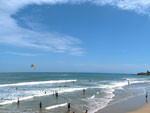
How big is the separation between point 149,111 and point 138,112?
170cm

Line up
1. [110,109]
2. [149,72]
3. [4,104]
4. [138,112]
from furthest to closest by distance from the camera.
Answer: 1. [149,72]
2. [4,104]
3. [110,109]
4. [138,112]

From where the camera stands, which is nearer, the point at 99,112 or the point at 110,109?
the point at 99,112

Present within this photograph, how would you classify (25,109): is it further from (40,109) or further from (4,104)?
(4,104)

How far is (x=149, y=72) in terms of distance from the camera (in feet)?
593

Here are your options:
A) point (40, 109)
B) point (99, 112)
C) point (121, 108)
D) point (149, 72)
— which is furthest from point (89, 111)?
point (149, 72)

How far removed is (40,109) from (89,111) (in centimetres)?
639

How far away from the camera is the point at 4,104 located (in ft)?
82.7

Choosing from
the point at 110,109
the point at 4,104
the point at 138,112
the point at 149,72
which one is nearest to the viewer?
the point at 138,112

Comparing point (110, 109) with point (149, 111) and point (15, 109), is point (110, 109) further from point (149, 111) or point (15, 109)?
point (15, 109)

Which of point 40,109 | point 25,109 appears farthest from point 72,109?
point 25,109

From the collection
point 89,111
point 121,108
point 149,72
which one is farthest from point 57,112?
point 149,72

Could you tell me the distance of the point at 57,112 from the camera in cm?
2091

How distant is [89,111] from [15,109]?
9632 mm

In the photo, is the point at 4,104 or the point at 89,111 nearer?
the point at 89,111
